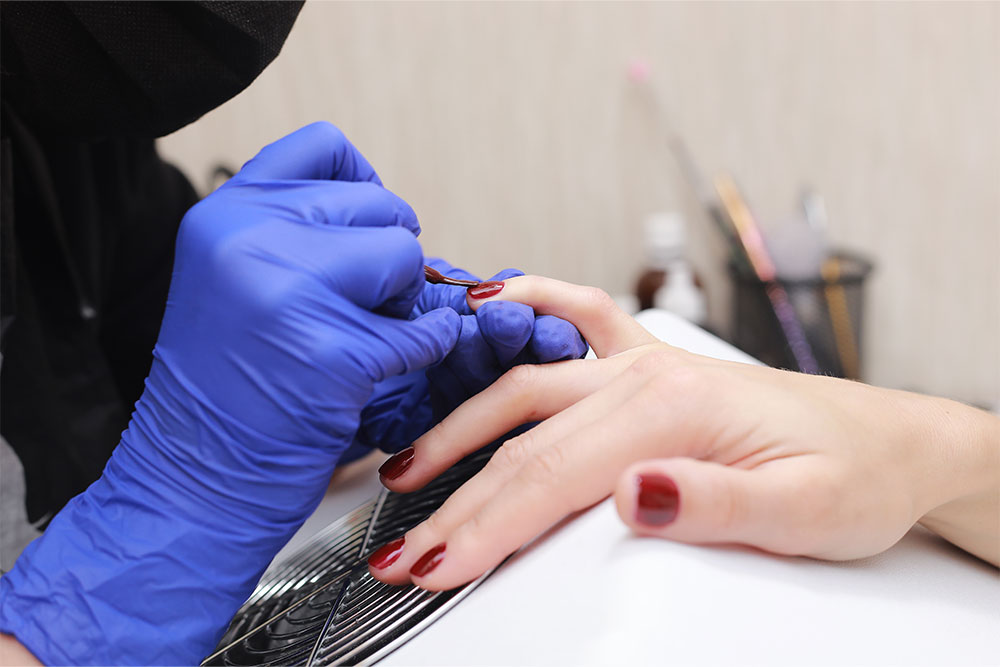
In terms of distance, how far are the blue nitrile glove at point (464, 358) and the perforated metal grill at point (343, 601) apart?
0.20 feet

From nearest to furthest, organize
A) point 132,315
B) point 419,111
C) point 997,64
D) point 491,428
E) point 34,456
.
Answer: point 491,428 → point 34,456 → point 132,315 → point 997,64 → point 419,111

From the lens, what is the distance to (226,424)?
0.52m

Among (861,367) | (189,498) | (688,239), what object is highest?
(189,498)

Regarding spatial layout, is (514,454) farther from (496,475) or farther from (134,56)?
(134,56)

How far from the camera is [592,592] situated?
44cm

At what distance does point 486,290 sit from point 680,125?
1.05m

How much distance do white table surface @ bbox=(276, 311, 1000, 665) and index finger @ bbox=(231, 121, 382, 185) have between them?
34 centimetres

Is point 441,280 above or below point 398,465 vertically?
above

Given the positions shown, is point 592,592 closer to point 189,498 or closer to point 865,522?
point 865,522

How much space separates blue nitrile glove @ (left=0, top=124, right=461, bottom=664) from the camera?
504 millimetres

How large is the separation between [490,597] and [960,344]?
4.82 feet

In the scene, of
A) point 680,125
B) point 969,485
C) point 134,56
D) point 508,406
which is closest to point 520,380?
point 508,406

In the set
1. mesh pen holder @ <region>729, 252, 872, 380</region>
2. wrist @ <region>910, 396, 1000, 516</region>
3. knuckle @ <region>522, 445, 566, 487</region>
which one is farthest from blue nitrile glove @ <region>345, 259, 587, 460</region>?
mesh pen holder @ <region>729, 252, 872, 380</region>

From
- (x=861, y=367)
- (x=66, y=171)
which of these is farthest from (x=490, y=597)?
(x=861, y=367)
